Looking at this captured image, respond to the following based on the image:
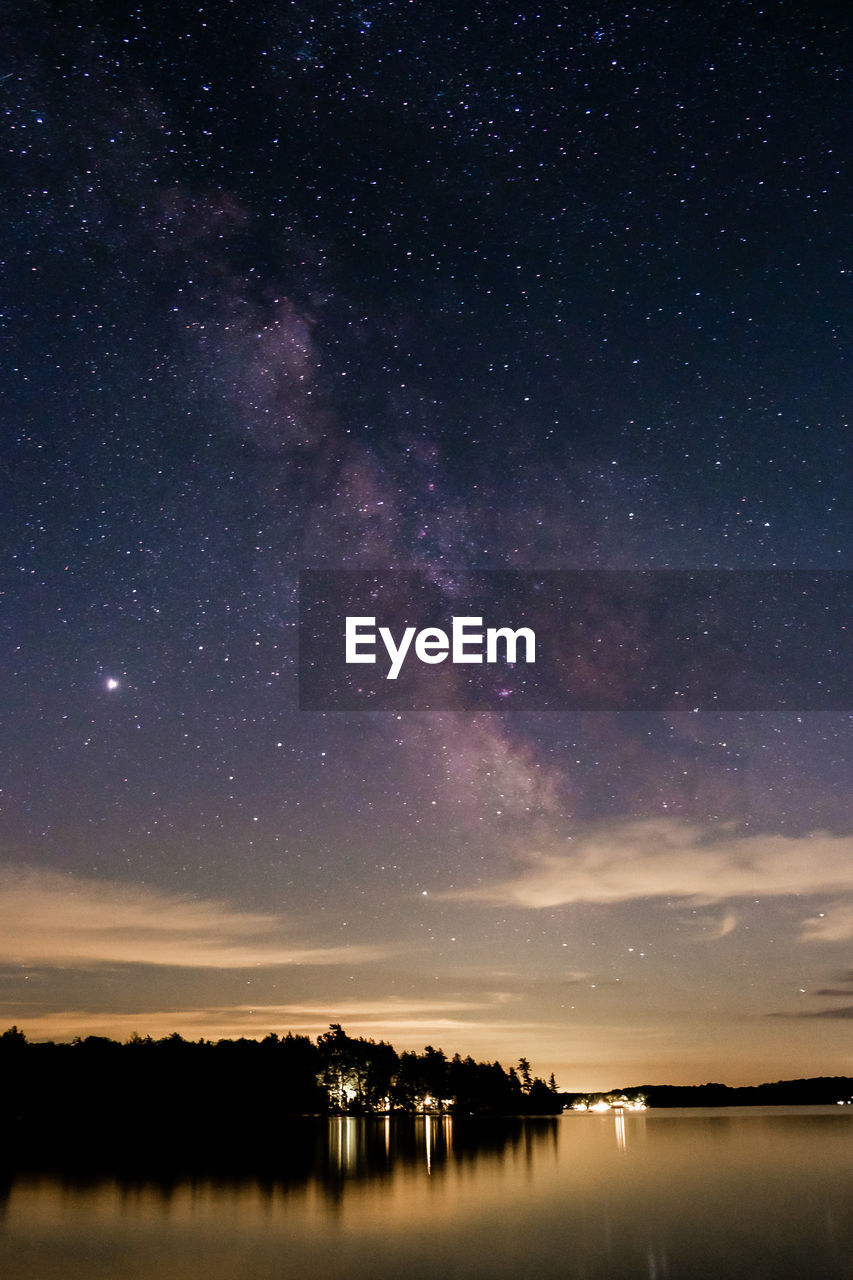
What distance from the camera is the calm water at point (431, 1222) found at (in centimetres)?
2775

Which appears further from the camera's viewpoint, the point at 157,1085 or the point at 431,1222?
the point at 157,1085

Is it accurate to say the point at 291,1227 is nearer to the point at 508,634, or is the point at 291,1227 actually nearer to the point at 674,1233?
the point at 674,1233

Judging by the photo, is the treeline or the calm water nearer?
the calm water

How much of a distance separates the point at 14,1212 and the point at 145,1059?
3804 inches

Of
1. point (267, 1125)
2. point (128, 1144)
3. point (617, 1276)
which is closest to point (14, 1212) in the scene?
point (617, 1276)

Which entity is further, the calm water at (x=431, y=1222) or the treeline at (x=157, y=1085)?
the treeline at (x=157, y=1085)

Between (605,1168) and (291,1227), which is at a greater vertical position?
(291,1227)

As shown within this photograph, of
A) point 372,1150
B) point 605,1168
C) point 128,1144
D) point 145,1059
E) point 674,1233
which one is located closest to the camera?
point 674,1233

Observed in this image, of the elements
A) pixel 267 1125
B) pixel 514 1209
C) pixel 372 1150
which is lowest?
pixel 267 1125

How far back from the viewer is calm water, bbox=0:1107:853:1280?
27750mm

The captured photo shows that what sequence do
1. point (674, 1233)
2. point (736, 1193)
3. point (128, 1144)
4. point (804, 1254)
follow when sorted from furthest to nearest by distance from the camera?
point (128, 1144) < point (736, 1193) < point (674, 1233) < point (804, 1254)

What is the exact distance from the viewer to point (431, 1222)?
A: 118 ft

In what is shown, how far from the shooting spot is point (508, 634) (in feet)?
92.9

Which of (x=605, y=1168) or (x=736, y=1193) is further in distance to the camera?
(x=605, y=1168)
